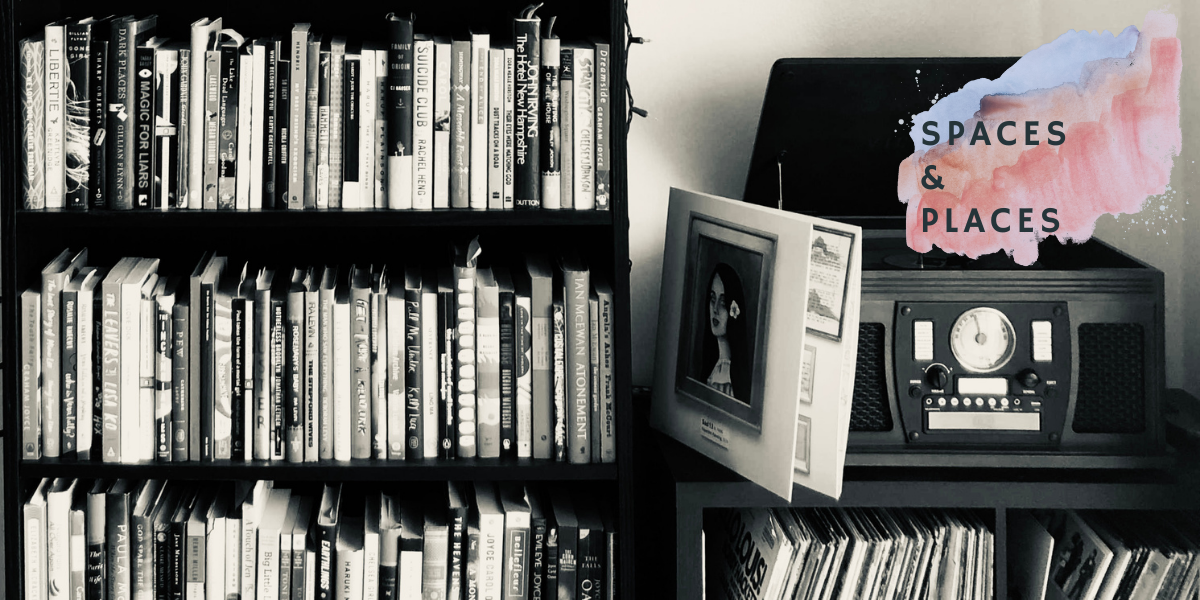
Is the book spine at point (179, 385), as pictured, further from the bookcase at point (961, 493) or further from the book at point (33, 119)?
the bookcase at point (961, 493)

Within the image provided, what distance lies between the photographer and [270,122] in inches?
51.1

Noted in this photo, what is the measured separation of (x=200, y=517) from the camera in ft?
4.45

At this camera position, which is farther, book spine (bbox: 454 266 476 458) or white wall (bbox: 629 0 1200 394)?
white wall (bbox: 629 0 1200 394)

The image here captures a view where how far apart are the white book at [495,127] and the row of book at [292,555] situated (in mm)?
431

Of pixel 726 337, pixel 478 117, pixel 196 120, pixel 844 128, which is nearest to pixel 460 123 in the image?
pixel 478 117

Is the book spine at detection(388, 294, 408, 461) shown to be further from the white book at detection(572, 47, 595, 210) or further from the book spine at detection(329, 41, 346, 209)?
the white book at detection(572, 47, 595, 210)

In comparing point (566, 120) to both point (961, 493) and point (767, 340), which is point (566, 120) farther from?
point (961, 493)

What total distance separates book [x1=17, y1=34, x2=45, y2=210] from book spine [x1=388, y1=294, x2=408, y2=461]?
47 cm

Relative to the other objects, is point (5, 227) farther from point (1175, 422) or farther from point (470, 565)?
point (1175, 422)

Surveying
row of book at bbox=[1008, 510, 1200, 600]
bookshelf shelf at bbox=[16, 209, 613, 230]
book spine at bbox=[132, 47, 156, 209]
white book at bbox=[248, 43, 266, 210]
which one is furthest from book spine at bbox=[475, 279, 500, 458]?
row of book at bbox=[1008, 510, 1200, 600]

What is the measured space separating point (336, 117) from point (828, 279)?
2.19ft

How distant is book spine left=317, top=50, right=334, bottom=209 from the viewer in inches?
50.7

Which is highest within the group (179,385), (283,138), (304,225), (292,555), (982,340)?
(283,138)

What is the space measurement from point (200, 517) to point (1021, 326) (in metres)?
1.12
